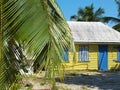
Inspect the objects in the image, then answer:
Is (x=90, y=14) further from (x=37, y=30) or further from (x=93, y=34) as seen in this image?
(x=37, y=30)

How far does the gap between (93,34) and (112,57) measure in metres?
2.39

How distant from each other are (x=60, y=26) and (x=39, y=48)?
0.46 meters

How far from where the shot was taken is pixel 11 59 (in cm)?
555

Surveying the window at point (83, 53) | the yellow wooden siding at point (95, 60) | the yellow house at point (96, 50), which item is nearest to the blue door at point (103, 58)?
the yellow house at point (96, 50)

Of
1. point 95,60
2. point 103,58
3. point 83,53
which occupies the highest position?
point 83,53

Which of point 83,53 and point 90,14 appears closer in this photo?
point 83,53

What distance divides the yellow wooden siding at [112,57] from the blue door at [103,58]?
27 cm

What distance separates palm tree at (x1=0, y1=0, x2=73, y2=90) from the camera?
15.0ft

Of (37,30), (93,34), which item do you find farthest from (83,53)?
(37,30)

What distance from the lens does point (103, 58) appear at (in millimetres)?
28281

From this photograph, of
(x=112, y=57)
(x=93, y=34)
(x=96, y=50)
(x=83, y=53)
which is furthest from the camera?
(x=93, y=34)

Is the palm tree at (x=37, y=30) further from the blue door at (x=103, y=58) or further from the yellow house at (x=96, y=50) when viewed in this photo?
the blue door at (x=103, y=58)

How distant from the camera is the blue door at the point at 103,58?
92.6ft

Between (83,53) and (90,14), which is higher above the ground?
(90,14)
